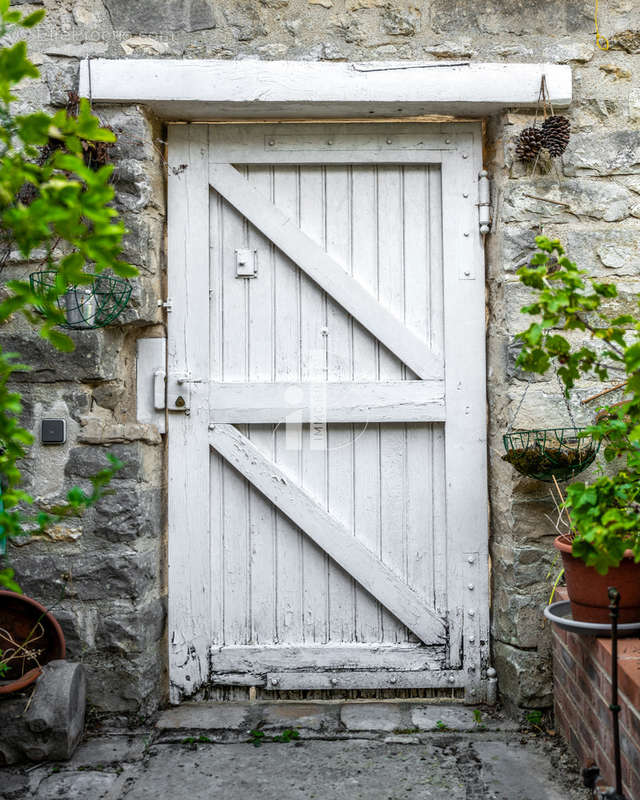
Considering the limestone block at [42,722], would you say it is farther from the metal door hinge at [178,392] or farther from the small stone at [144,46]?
the small stone at [144,46]

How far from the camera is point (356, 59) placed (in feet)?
8.76

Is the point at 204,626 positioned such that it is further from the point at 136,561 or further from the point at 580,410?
the point at 580,410

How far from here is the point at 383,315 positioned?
2814 mm

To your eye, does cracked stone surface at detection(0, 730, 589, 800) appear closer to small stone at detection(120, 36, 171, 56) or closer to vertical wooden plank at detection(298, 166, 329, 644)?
→ vertical wooden plank at detection(298, 166, 329, 644)

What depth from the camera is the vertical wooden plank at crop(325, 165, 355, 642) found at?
2834 mm

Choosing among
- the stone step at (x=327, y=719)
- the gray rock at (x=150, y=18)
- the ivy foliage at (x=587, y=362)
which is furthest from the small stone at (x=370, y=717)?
the gray rock at (x=150, y=18)

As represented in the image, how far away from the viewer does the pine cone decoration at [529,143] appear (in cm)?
259

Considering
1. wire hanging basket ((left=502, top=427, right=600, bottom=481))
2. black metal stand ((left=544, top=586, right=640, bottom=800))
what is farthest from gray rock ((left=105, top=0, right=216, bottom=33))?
black metal stand ((left=544, top=586, right=640, bottom=800))

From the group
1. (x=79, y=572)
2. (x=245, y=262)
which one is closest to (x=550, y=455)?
(x=245, y=262)

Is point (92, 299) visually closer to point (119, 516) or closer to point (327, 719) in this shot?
point (119, 516)

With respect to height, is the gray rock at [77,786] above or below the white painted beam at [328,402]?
below

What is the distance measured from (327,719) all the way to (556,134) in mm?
2288

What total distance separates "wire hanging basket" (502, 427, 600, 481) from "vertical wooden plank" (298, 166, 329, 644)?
740 mm

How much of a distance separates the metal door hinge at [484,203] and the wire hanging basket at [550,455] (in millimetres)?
832
